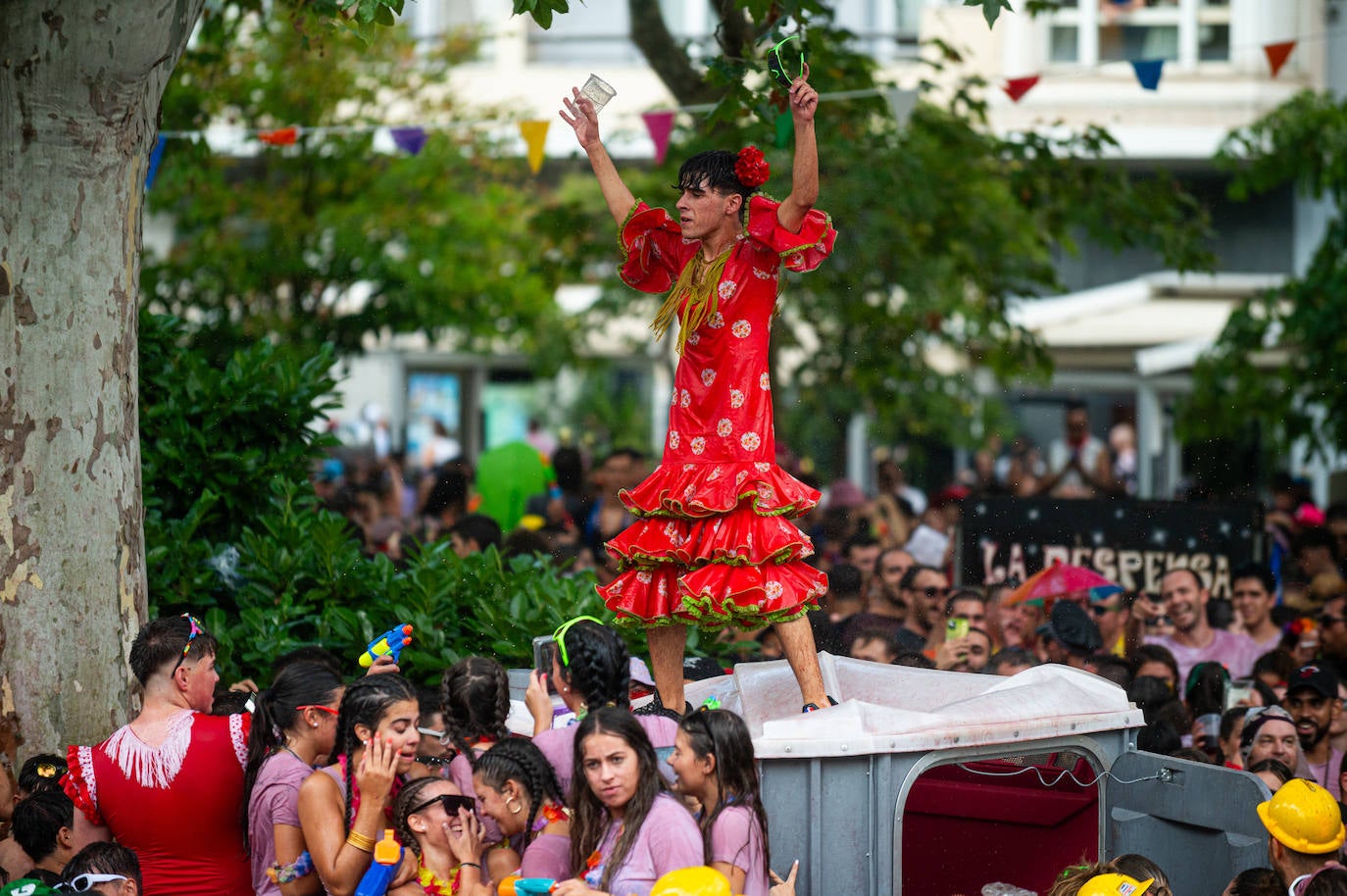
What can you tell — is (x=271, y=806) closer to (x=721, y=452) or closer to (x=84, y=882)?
(x=84, y=882)

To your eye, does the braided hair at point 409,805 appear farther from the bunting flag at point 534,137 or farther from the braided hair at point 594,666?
the bunting flag at point 534,137

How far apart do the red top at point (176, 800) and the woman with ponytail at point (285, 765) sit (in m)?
0.09

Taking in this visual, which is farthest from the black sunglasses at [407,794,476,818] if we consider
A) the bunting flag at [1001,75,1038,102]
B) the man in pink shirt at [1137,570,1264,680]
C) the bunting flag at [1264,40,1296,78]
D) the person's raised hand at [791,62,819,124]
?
the bunting flag at [1264,40,1296,78]

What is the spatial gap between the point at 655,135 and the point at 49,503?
585cm

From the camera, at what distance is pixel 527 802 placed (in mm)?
4402

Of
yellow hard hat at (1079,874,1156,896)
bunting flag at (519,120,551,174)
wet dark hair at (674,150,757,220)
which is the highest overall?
bunting flag at (519,120,551,174)

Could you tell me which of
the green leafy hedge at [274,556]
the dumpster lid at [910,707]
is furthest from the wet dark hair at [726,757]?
the green leafy hedge at [274,556]

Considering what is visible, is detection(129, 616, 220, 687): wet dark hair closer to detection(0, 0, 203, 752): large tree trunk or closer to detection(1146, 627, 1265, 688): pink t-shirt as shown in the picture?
detection(0, 0, 203, 752): large tree trunk

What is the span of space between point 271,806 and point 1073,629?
4.00 meters

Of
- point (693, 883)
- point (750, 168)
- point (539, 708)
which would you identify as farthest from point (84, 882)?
point (750, 168)

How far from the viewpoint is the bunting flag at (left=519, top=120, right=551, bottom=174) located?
32.7 ft

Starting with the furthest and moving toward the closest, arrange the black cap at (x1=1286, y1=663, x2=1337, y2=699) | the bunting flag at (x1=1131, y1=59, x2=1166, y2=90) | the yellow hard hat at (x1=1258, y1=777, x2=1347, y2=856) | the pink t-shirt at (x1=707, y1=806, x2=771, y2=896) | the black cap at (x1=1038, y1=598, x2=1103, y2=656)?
the bunting flag at (x1=1131, y1=59, x2=1166, y2=90) → the black cap at (x1=1038, y1=598, x2=1103, y2=656) → the black cap at (x1=1286, y1=663, x2=1337, y2=699) → the yellow hard hat at (x1=1258, y1=777, x2=1347, y2=856) → the pink t-shirt at (x1=707, y1=806, x2=771, y2=896)

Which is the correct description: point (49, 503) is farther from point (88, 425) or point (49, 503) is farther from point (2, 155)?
point (2, 155)

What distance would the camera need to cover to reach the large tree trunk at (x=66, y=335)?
553cm
